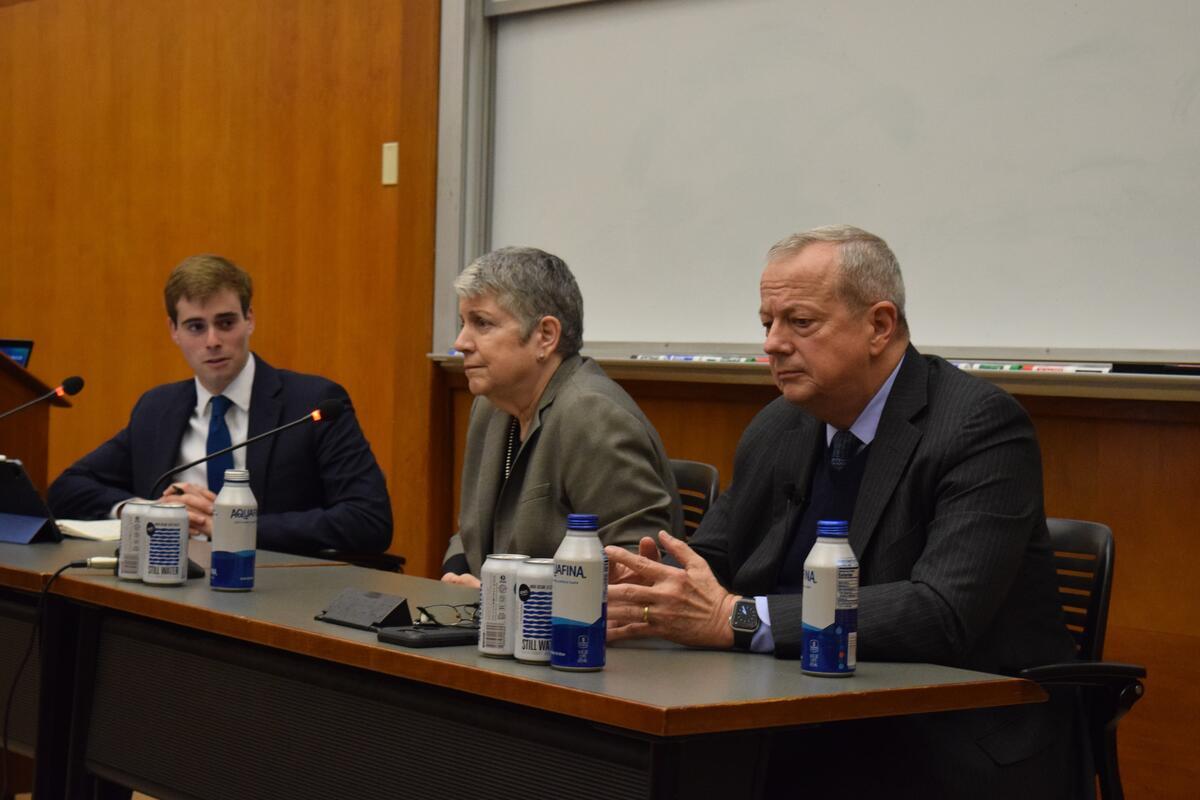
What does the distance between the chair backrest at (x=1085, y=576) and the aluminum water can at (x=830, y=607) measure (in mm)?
645

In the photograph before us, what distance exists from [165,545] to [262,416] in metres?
1.18

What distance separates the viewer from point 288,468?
3.65 m

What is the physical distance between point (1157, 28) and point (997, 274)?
2.48ft

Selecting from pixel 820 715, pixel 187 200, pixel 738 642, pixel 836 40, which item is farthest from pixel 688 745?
pixel 187 200

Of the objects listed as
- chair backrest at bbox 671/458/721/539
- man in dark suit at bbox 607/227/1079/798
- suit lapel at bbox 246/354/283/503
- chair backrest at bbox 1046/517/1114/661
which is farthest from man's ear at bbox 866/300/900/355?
suit lapel at bbox 246/354/283/503

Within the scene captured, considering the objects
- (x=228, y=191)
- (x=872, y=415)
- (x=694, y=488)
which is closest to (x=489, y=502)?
(x=694, y=488)

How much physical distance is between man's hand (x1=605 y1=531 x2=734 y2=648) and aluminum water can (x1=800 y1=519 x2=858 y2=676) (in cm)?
17

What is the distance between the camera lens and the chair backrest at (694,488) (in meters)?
3.22

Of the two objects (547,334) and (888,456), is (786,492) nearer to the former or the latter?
(888,456)

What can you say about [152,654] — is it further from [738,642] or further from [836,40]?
[836,40]

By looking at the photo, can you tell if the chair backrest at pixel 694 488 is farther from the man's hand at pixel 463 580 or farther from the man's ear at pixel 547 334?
the man's hand at pixel 463 580

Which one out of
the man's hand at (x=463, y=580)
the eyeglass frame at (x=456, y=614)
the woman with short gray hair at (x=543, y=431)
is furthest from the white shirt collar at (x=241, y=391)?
the eyeglass frame at (x=456, y=614)

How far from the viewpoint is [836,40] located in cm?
426

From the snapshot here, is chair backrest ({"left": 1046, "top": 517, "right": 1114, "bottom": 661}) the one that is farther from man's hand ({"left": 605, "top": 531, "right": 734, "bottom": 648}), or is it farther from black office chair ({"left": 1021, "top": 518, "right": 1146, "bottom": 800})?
man's hand ({"left": 605, "top": 531, "right": 734, "bottom": 648})
